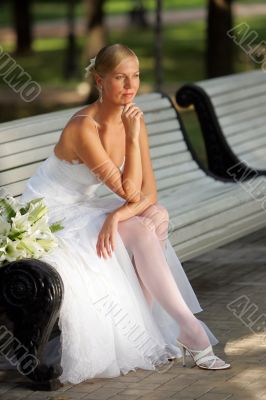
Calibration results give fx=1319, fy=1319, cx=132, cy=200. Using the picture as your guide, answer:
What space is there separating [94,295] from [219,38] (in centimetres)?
1353

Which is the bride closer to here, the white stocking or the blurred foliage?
the white stocking

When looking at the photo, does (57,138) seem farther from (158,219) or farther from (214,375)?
(214,375)

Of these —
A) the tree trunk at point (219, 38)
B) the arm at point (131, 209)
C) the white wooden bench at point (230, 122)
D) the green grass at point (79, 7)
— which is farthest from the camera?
the green grass at point (79, 7)

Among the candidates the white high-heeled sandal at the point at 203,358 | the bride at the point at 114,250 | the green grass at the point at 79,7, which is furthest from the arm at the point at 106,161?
the green grass at the point at 79,7

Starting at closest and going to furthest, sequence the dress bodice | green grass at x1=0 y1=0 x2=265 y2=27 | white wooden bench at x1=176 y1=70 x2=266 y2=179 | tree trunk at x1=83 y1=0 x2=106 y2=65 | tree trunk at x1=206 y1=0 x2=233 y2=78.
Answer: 1. the dress bodice
2. white wooden bench at x1=176 y1=70 x2=266 y2=179
3. tree trunk at x1=206 y1=0 x2=233 y2=78
4. tree trunk at x1=83 y1=0 x2=106 y2=65
5. green grass at x1=0 y1=0 x2=265 y2=27

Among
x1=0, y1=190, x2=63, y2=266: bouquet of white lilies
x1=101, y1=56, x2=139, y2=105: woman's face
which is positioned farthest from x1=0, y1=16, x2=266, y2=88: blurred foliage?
x1=0, y1=190, x2=63, y2=266: bouquet of white lilies

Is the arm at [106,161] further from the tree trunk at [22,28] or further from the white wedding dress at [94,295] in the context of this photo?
the tree trunk at [22,28]

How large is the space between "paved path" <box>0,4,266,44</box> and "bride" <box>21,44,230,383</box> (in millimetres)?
31790

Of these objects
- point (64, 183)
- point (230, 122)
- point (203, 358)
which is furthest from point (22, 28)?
point (203, 358)

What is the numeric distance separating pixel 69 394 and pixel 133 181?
3.50 ft

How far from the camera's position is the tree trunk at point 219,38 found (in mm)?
18797

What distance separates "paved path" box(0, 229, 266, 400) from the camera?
5895mm

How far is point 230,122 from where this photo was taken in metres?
9.84

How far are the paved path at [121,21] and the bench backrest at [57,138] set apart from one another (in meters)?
29.2
